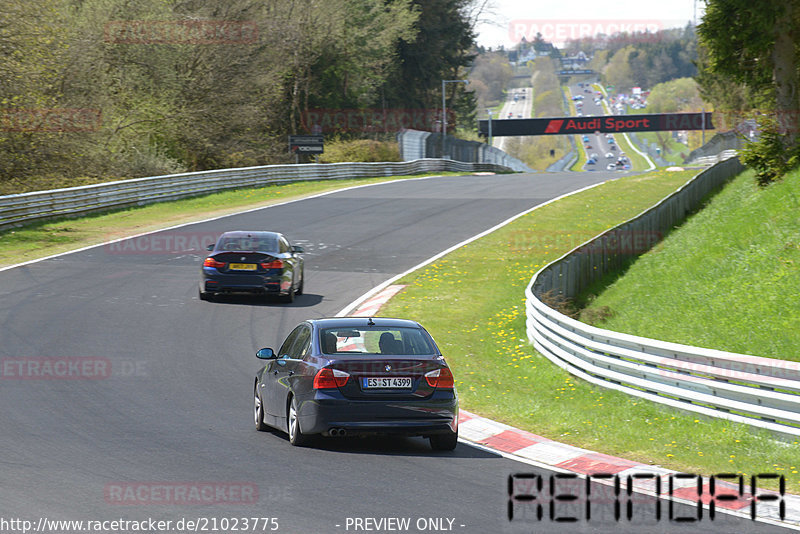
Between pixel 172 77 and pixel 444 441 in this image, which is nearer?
pixel 444 441

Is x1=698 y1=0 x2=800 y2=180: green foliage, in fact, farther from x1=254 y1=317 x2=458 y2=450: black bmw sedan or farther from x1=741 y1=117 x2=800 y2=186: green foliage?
x1=254 y1=317 x2=458 y2=450: black bmw sedan

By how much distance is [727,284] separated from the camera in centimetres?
2072

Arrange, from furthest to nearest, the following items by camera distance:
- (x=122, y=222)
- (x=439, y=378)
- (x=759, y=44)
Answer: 1. (x=759, y=44)
2. (x=122, y=222)
3. (x=439, y=378)

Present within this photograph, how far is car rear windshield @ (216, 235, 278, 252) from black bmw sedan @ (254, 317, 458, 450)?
10.7 m

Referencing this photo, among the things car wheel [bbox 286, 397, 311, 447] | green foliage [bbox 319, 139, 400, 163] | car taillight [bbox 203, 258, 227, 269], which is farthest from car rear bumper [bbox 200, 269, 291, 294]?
green foliage [bbox 319, 139, 400, 163]

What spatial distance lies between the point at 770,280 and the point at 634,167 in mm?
151412

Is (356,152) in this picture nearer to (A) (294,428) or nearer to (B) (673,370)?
(B) (673,370)

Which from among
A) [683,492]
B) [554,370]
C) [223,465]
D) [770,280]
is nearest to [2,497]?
[223,465]

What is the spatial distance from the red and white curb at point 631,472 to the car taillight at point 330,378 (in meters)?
1.76

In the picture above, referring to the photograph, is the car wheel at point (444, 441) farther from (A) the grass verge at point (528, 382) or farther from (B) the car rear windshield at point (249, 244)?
(B) the car rear windshield at point (249, 244)

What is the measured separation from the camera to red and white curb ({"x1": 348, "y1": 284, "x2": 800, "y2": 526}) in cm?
766

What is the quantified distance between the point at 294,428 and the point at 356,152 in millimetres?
50712

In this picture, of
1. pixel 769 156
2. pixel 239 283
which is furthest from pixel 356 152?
pixel 239 283

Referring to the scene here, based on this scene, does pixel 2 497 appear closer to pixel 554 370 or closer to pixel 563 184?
pixel 554 370
